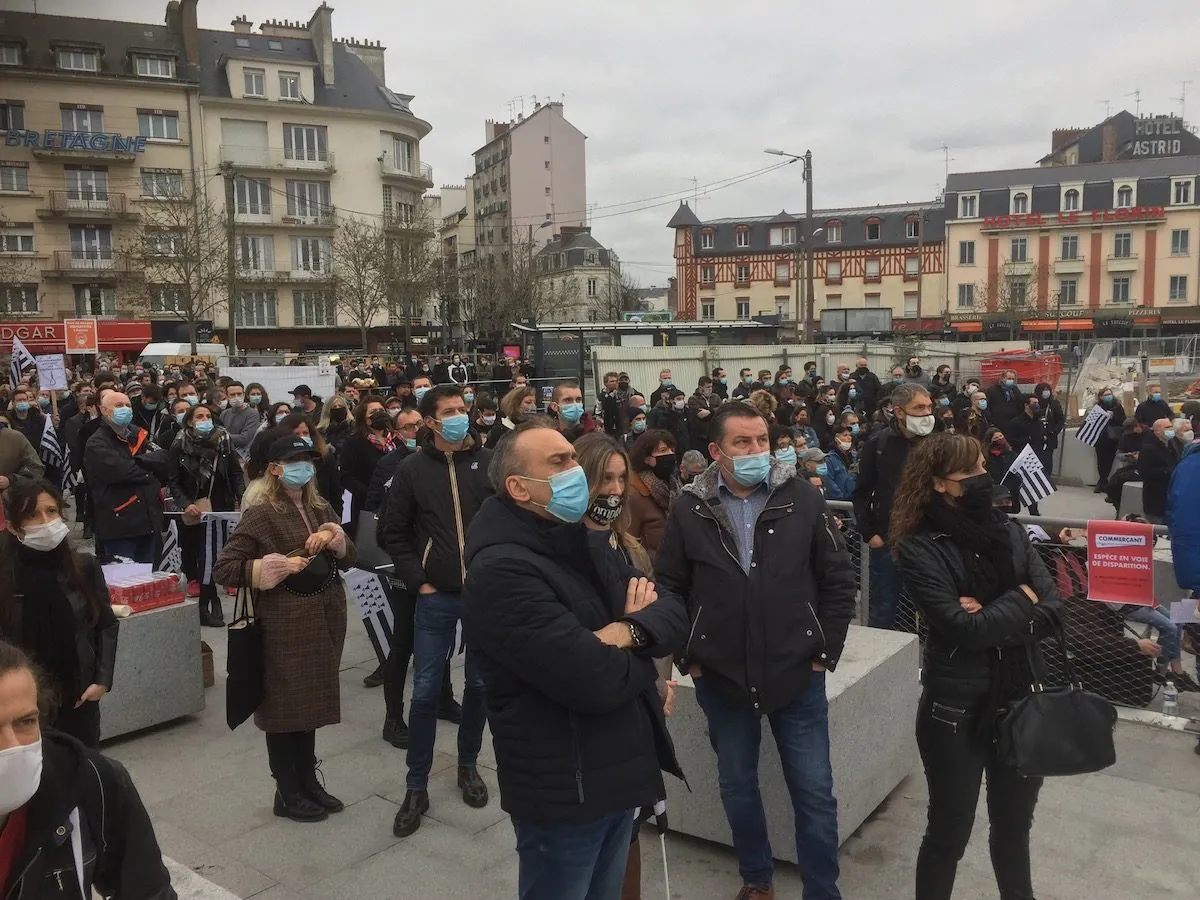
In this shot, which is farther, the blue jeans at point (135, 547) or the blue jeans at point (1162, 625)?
the blue jeans at point (135, 547)

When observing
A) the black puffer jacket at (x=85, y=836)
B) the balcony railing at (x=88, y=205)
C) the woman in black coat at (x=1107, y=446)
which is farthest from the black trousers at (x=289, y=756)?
the balcony railing at (x=88, y=205)

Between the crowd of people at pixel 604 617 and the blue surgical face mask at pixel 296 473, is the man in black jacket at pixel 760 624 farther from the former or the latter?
the blue surgical face mask at pixel 296 473

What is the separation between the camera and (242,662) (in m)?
4.36

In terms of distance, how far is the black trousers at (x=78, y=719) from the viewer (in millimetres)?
3828

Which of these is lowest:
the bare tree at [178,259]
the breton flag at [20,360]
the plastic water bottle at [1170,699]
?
the plastic water bottle at [1170,699]

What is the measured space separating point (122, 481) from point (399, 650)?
3.21 m

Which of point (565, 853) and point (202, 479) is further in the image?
point (202, 479)

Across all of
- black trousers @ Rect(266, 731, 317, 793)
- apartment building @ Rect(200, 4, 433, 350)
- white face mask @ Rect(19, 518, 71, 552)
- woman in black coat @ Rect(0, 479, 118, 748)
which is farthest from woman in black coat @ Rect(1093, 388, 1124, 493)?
apartment building @ Rect(200, 4, 433, 350)

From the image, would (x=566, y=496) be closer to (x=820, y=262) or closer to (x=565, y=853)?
(x=565, y=853)

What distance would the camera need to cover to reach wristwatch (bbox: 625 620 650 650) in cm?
256

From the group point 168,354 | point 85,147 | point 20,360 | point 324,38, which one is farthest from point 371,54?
point 20,360

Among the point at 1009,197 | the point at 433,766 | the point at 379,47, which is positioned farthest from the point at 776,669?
the point at 1009,197

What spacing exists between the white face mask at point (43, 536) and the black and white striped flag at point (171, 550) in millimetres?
4137

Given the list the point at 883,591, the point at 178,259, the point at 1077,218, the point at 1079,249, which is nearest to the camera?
the point at 883,591
